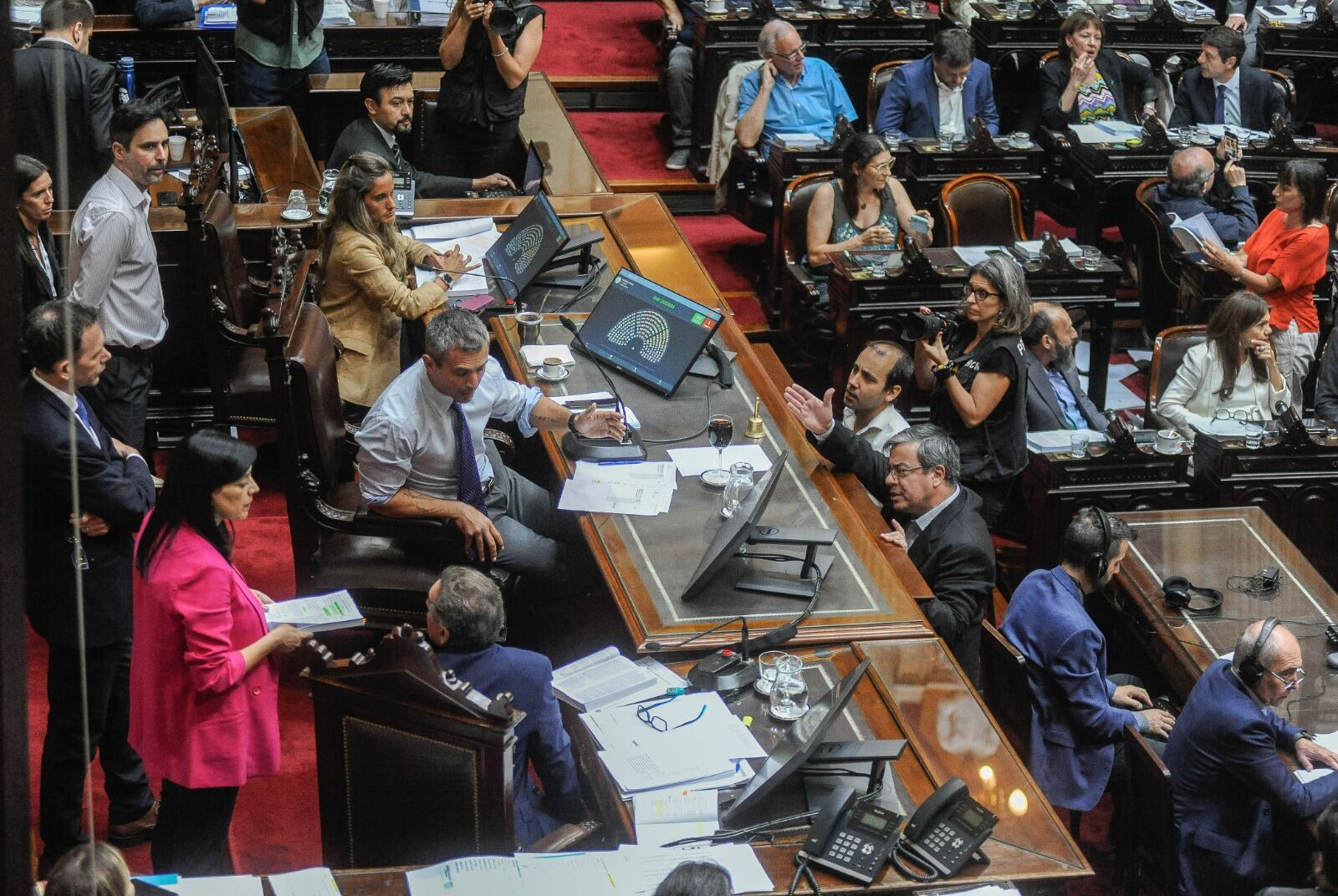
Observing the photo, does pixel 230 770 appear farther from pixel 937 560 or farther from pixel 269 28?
pixel 269 28

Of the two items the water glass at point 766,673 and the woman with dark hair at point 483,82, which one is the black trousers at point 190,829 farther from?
the woman with dark hair at point 483,82

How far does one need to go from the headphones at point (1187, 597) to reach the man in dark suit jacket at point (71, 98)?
3.80 meters

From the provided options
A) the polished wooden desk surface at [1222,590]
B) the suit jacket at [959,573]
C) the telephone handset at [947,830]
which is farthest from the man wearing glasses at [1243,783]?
the telephone handset at [947,830]

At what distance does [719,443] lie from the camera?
462cm

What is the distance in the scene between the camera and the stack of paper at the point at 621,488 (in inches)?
171

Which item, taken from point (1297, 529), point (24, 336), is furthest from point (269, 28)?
point (1297, 529)

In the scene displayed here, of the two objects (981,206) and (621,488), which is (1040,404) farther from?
(621,488)

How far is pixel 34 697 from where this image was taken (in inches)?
178

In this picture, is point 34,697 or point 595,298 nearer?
point 34,697

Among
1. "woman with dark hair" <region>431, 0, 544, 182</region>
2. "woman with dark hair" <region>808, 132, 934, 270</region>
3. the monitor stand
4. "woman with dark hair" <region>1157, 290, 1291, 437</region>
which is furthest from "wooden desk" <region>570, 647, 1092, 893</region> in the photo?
"woman with dark hair" <region>431, 0, 544, 182</region>

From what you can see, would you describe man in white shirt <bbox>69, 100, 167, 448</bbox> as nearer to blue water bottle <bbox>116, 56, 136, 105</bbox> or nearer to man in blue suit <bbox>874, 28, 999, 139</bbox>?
blue water bottle <bbox>116, 56, 136, 105</bbox>

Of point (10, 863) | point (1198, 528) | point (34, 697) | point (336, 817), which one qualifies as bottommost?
point (34, 697)

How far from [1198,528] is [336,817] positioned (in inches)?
124

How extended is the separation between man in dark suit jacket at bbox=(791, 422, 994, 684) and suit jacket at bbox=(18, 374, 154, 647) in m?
1.97
